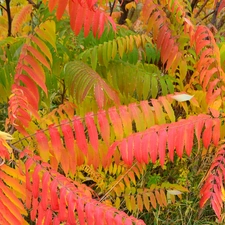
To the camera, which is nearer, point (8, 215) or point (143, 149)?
point (8, 215)

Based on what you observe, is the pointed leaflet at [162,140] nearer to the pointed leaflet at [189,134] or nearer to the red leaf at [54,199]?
the pointed leaflet at [189,134]

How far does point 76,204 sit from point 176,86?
1.44 m

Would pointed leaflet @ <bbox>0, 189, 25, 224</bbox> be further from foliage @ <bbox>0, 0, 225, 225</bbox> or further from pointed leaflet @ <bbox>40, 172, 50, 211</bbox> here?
pointed leaflet @ <bbox>40, 172, 50, 211</bbox>

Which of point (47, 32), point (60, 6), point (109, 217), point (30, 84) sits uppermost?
point (60, 6)

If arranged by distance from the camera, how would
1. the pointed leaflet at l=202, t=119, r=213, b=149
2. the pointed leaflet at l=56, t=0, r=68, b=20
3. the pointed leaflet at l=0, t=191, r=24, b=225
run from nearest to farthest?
the pointed leaflet at l=0, t=191, r=24, b=225, the pointed leaflet at l=56, t=0, r=68, b=20, the pointed leaflet at l=202, t=119, r=213, b=149

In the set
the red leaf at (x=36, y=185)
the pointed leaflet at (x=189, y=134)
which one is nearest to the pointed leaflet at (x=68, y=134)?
the red leaf at (x=36, y=185)

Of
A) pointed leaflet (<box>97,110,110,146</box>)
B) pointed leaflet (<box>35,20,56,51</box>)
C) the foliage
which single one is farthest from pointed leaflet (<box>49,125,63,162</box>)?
pointed leaflet (<box>35,20,56,51</box>)

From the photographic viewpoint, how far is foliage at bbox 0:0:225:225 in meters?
1.42

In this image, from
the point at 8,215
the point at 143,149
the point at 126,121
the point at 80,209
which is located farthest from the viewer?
the point at 126,121

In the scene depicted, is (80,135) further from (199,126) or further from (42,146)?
(199,126)

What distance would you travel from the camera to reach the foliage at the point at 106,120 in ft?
4.65

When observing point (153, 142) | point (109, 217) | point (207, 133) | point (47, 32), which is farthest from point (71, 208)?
point (47, 32)

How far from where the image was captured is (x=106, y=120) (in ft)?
5.27

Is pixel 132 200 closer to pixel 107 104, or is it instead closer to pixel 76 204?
pixel 107 104
